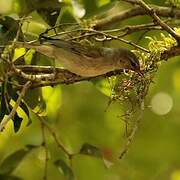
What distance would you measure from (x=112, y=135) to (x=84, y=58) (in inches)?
50.2

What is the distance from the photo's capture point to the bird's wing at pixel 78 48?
5.34 ft

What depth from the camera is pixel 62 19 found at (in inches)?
84.0

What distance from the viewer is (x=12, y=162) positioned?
2203 mm

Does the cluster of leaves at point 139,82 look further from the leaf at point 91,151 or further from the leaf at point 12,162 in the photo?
the leaf at point 12,162

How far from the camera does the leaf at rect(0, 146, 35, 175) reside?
7.14ft

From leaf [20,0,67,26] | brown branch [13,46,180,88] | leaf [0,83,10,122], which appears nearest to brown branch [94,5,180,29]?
leaf [20,0,67,26]

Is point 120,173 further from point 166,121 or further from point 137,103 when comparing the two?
point 137,103

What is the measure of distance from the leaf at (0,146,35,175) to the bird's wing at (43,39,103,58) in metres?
0.66

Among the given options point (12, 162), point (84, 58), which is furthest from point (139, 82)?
point (12, 162)

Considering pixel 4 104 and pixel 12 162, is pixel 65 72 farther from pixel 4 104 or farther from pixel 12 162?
pixel 12 162

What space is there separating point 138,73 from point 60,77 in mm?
204

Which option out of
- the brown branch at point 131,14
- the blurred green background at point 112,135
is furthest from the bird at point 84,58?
the blurred green background at point 112,135

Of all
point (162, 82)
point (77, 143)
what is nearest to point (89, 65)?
point (77, 143)

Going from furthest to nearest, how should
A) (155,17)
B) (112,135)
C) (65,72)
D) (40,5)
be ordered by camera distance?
1. (112,135)
2. (40,5)
3. (65,72)
4. (155,17)
